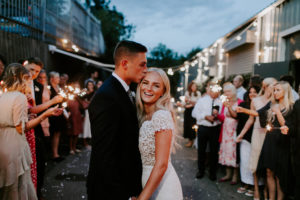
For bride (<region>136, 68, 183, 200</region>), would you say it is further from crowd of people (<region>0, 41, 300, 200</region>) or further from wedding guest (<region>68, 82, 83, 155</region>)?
wedding guest (<region>68, 82, 83, 155</region>)

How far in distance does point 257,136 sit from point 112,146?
341 cm

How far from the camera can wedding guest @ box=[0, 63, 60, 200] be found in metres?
2.54

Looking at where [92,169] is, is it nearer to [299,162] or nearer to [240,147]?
[299,162]

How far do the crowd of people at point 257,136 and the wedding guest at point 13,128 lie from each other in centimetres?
285

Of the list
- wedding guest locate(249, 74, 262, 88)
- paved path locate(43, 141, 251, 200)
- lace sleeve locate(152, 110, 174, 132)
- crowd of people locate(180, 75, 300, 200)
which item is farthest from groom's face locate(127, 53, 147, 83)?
wedding guest locate(249, 74, 262, 88)

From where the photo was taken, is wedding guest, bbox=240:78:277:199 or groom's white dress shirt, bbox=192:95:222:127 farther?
groom's white dress shirt, bbox=192:95:222:127

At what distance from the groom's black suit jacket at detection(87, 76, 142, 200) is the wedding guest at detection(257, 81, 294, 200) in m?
2.74

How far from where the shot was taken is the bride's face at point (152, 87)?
211cm

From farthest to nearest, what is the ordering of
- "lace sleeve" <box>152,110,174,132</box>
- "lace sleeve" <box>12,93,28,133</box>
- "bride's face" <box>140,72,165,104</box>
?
"lace sleeve" <box>12,93,28,133</box> → "bride's face" <box>140,72,165,104</box> → "lace sleeve" <box>152,110,174,132</box>

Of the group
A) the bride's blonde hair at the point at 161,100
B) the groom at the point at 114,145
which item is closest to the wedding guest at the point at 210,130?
the bride's blonde hair at the point at 161,100

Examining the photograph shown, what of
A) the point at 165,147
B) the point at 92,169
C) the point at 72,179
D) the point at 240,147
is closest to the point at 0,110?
the point at 92,169

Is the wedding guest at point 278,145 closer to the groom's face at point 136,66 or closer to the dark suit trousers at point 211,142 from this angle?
the dark suit trousers at point 211,142

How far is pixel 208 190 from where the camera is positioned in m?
4.50

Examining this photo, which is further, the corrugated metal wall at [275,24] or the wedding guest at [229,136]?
the corrugated metal wall at [275,24]
